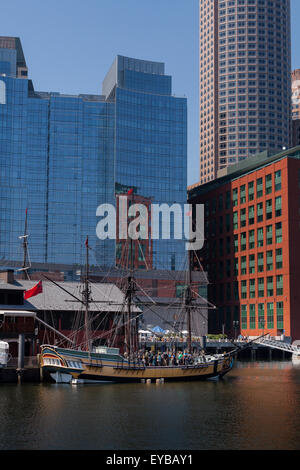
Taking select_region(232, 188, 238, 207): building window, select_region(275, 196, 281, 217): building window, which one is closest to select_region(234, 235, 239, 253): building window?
select_region(232, 188, 238, 207): building window

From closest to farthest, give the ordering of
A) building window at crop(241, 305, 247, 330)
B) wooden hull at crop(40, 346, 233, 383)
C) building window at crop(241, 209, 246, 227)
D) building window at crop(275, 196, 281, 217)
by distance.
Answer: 1. wooden hull at crop(40, 346, 233, 383)
2. building window at crop(275, 196, 281, 217)
3. building window at crop(241, 305, 247, 330)
4. building window at crop(241, 209, 246, 227)

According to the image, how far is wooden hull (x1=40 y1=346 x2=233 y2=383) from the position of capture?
7062 cm

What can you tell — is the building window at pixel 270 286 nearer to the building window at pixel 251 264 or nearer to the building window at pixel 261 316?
the building window at pixel 261 316

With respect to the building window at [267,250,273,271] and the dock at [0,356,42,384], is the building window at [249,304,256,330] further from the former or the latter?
the dock at [0,356,42,384]

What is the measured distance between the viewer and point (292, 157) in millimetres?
162000

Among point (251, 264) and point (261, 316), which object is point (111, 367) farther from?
point (251, 264)

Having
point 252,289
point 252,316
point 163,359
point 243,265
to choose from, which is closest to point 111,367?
point 163,359

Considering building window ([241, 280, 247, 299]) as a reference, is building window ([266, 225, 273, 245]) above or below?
above

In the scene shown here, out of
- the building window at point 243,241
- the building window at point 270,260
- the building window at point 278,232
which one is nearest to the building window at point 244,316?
the building window at point 270,260

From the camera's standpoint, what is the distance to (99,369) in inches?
2859

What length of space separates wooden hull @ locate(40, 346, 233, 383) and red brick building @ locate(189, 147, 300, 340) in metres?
82.4
